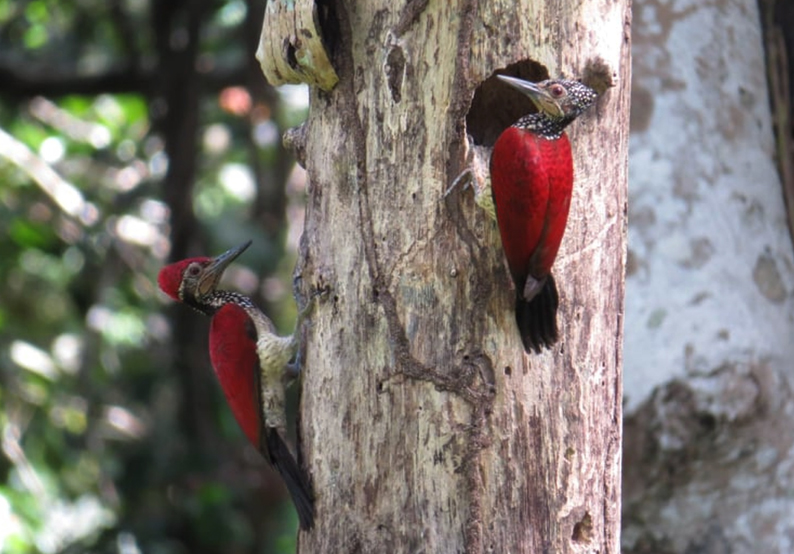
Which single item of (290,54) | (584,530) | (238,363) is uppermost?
(290,54)

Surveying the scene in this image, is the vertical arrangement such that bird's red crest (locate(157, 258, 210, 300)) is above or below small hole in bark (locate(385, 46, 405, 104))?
below

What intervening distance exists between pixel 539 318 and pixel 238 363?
3.69 ft

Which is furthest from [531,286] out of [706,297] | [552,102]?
[706,297]

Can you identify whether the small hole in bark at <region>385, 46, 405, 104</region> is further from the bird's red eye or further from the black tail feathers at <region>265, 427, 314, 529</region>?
the black tail feathers at <region>265, 427, 314, 529</region>

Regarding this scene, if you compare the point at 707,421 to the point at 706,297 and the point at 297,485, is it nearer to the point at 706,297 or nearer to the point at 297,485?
the point at 706,297

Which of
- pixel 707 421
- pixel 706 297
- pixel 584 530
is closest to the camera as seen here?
pixel 584 530

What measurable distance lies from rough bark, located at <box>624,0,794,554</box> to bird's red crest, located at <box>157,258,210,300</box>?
1.73 metres

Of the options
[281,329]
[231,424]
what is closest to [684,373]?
[231,424]

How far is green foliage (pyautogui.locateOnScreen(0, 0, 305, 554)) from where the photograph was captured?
617 centimetres

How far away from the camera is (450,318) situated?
2787 mm

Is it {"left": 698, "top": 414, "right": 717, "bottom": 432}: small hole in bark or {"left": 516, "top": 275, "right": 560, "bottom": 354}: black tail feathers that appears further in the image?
{"left": 698, "top": 414, "right": 717, "bottom": 432}: small hole in bark

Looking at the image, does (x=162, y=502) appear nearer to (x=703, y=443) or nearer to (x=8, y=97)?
(x=8, y=97)

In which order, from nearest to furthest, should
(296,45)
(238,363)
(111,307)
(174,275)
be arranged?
(296,45) < (238,363) < (174,275) < (111,307)

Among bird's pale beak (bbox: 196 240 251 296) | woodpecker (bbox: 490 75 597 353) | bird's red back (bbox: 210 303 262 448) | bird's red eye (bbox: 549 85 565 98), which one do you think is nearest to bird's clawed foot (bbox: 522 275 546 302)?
woodpecker (bbox: 490 75 597 353)
